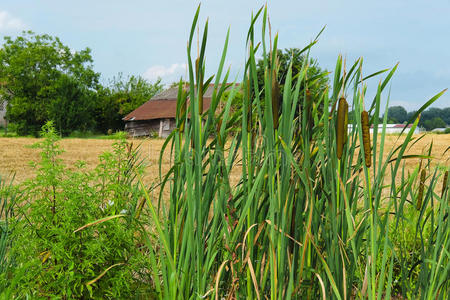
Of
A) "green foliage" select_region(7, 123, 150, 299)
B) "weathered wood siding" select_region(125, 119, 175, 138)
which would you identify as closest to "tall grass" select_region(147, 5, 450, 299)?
"green foliage" select_region(7, 123, 150, 299)

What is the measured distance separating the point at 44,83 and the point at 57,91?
2.02 metres

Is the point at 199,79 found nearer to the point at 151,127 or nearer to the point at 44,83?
the point at 151,127

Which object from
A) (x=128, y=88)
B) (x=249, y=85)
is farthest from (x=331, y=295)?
(x=128, y=88)

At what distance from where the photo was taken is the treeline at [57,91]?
30188 millimetres

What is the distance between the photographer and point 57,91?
107ft

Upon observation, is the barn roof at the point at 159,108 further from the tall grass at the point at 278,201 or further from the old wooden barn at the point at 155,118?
the tall grass at the point at 278,201

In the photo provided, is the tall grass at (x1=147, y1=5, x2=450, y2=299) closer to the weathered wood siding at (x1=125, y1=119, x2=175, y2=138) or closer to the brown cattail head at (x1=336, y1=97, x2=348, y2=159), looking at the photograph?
the brown cattail head at (x1=336, y1=97, x2=348, y2=159)

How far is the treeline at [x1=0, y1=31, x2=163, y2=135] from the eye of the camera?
3019cm

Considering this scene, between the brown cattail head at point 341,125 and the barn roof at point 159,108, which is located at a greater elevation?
the barn roof at point 159,108

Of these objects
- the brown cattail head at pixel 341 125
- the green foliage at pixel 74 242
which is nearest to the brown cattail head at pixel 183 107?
the brown cattail head at pixel 341 125

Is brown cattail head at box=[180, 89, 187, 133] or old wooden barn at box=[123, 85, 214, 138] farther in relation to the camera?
old wooden barn at box=[123, 85, 214, 138]

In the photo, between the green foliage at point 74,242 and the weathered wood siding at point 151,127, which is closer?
the green foliage at point 74,242

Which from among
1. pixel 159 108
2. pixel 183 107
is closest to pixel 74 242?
pixel 183 107

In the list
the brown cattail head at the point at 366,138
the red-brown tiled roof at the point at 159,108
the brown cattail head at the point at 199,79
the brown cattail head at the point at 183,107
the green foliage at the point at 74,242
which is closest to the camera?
the brown cattail head at the point at 366,138
